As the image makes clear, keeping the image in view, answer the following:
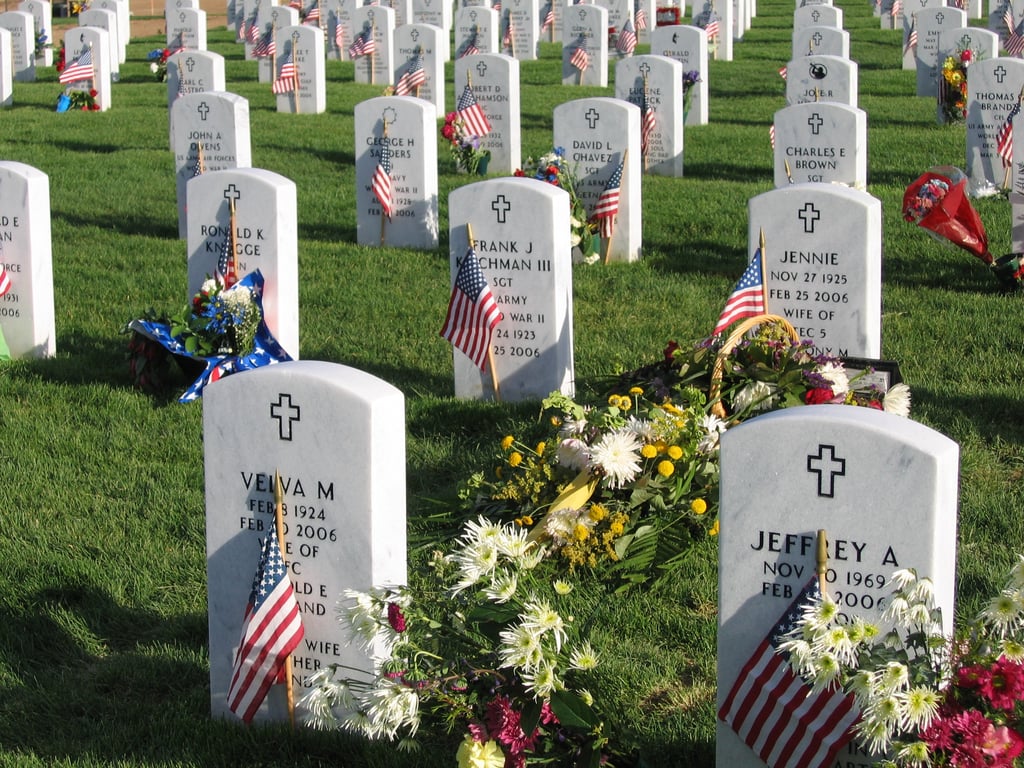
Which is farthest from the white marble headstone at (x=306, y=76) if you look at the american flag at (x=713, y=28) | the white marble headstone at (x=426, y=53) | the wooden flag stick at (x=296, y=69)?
the american flag at (x=713, y=28)

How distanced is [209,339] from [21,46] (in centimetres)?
1901

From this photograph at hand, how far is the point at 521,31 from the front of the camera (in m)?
26.0

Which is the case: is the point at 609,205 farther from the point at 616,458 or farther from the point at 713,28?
the point at 713,28

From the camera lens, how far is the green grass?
5004 millimetres

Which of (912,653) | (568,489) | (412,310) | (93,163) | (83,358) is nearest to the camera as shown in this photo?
(912,653)

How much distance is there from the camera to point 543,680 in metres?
3.89

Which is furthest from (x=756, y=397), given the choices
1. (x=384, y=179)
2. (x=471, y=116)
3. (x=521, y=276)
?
(x=471, y=116)

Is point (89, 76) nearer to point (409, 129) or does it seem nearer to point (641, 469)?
point (409, 129)

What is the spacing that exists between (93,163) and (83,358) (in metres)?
8.26

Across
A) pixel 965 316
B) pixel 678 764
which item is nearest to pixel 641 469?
pixel 678 764

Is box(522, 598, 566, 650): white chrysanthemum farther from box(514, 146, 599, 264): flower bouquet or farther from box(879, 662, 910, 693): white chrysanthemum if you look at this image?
box(514, 146, 599, 264): flower bouquet

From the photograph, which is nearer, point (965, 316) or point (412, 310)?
point (965, 316)

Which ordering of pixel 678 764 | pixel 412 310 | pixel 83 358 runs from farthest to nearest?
1. pixel 412 310
2. pixel 83 358
3. pixel 678 764

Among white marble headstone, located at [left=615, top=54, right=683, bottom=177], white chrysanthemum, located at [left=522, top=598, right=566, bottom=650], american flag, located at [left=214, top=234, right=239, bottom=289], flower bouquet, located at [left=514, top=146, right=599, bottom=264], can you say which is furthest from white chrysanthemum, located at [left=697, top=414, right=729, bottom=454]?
white marble headstone, located at [left=615, top=54, right=683, bottom=177]
